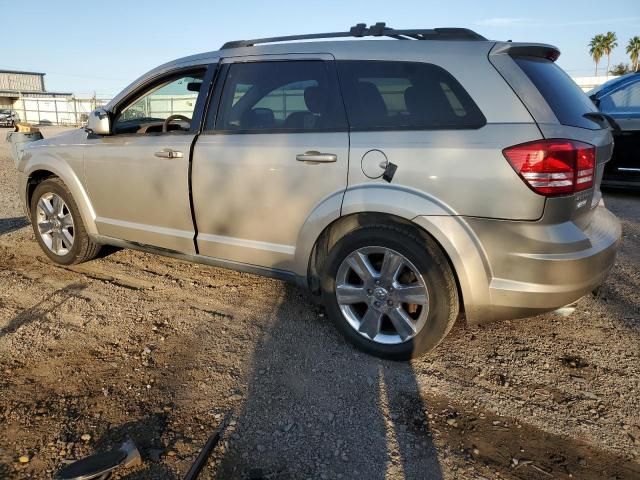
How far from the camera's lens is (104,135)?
13.8 ft

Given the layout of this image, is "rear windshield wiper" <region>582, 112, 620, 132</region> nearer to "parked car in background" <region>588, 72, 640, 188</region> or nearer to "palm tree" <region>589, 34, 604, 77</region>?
"parked car in background" <region>588, 72, 640, 188</region>

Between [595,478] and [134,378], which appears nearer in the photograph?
[595,478]

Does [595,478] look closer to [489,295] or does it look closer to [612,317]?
[489,295]

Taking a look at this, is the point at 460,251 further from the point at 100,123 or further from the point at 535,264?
the point at 100,123

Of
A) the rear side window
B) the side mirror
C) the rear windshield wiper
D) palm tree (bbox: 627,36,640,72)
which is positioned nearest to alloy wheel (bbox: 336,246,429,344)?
the rear side window

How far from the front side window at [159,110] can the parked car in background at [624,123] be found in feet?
20.4

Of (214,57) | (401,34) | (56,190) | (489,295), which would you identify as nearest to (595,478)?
(489,295)

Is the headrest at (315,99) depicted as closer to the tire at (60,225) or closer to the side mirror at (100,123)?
the side mirror at (100,123)

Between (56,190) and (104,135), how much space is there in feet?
2.64

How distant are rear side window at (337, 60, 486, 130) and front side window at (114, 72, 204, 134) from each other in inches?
53.7

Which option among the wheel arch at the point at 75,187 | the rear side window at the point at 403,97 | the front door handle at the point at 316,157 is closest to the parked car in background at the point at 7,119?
the wheel arch at the point at 75,187

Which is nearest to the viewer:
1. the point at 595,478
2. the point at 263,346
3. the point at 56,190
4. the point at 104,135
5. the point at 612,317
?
the point at 595,478

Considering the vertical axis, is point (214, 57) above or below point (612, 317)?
above

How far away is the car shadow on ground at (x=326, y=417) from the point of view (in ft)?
7.25
